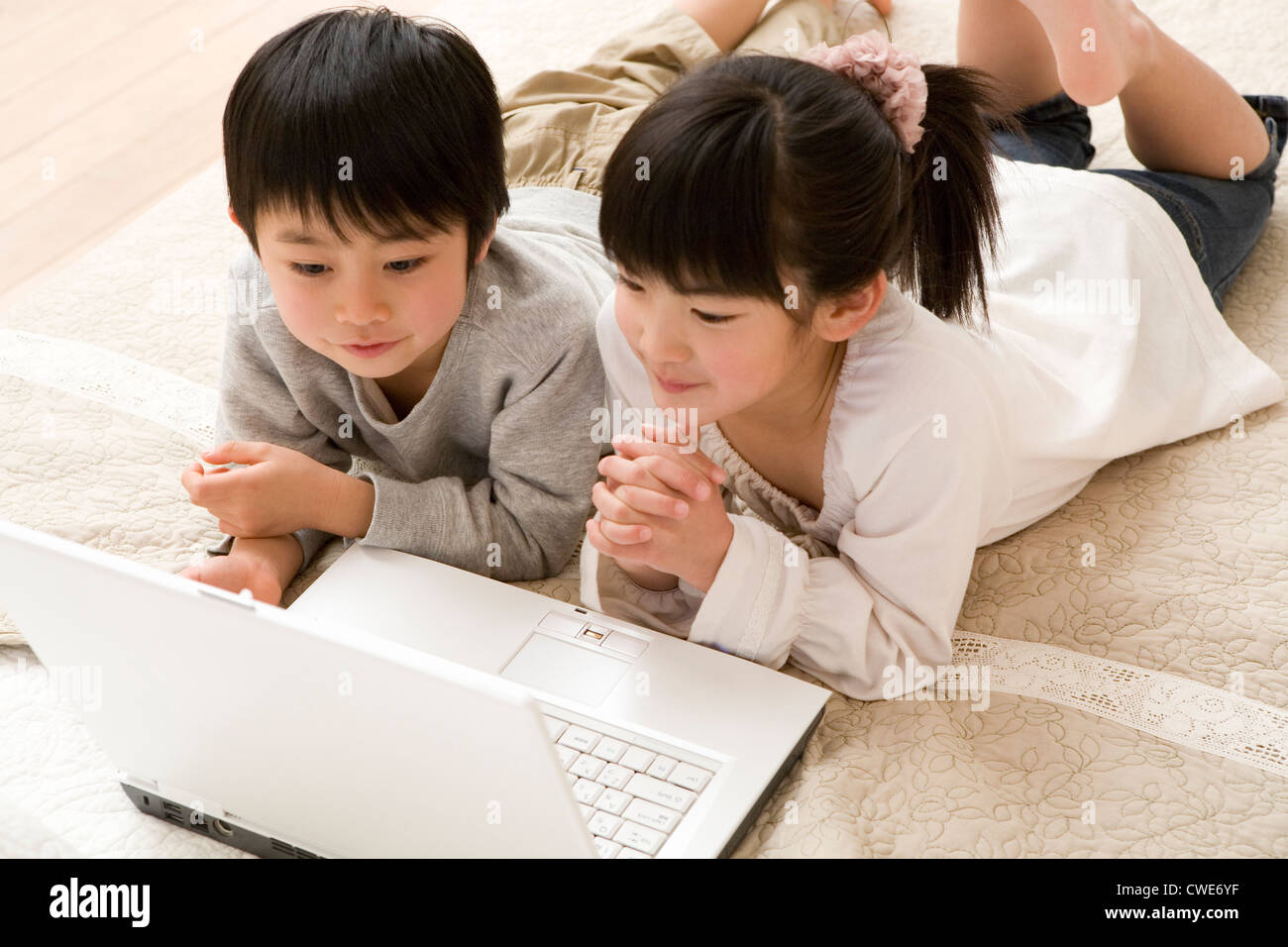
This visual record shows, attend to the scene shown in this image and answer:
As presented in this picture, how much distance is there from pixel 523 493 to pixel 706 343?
261 millimetres

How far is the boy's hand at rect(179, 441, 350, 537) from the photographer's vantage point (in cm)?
97

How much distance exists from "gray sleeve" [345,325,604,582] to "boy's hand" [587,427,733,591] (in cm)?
14

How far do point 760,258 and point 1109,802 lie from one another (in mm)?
419

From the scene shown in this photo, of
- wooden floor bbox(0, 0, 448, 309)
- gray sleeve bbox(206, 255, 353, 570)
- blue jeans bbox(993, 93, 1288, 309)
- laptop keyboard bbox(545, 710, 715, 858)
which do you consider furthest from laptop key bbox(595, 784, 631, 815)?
wooden floor bbox(0, 0, 448, 309)

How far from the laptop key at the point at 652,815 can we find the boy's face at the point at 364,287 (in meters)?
0.38

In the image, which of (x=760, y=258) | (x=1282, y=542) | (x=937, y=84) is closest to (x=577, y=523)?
(x=760, y=258)

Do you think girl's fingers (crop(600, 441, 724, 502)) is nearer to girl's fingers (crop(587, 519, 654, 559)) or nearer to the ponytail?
girl's fingers (crop(587, 519, 654, 559))

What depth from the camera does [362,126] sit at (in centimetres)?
88

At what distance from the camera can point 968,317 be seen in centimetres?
99

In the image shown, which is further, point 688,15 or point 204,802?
point 688,15

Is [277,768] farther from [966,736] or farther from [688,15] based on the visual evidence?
[688,15]

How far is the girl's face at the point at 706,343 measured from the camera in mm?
835

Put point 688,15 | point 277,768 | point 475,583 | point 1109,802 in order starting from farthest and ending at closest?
point 688,15 < point 475,583 < point 1109,802 < point 277,768

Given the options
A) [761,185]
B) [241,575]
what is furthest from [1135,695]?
[241,575]
